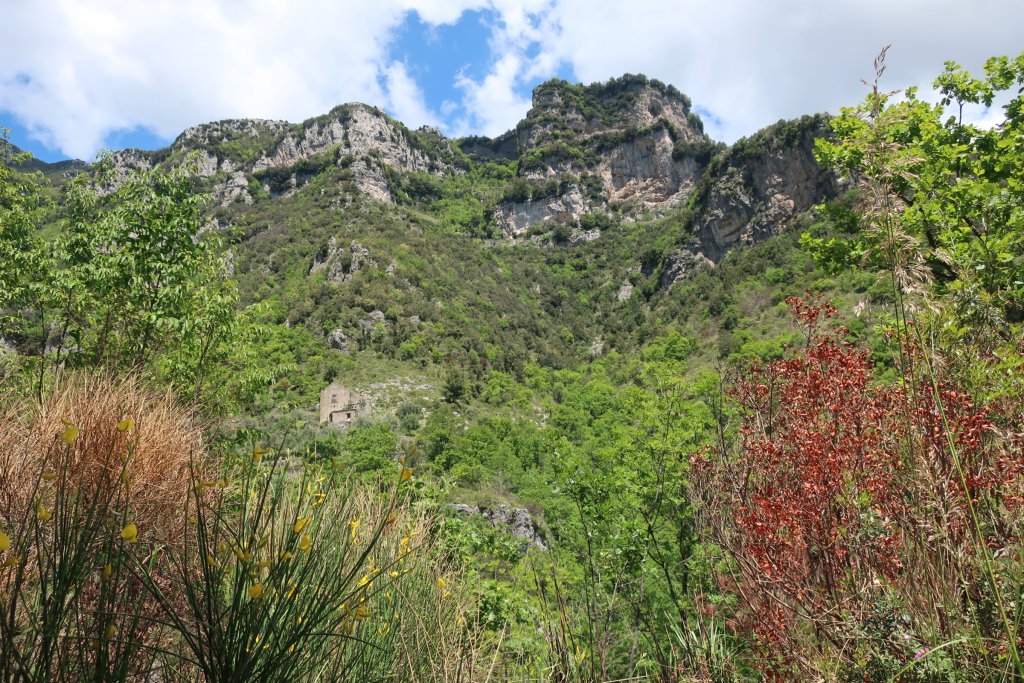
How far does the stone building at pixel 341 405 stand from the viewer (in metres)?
26.2

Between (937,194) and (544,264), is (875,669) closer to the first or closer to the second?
(937,194)

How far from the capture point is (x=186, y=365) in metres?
5.47

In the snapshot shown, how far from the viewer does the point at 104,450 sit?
1.96 meters

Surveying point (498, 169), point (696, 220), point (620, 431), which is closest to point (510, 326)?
point (696, 220)

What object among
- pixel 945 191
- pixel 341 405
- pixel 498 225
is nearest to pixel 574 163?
pixel 498 225

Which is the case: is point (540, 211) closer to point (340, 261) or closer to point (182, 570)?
point (340, 261)

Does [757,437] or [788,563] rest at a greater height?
[757,437]

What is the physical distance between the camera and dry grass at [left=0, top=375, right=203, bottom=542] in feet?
5.99

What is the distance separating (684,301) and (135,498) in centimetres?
4665

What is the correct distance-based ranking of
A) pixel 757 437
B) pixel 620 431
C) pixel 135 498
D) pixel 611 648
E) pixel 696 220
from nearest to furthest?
pixel 135 498
pixel 611 648
pixel 757 437
pixel 620 431
pixel 696 220

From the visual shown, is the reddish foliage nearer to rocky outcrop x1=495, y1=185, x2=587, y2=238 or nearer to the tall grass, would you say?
the tall grass

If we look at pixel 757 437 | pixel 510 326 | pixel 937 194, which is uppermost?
pixel 510 326

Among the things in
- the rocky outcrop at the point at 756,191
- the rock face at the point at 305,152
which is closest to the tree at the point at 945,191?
the rocky outcrop at the point at 756,191

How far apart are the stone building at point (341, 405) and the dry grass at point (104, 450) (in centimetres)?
2385
